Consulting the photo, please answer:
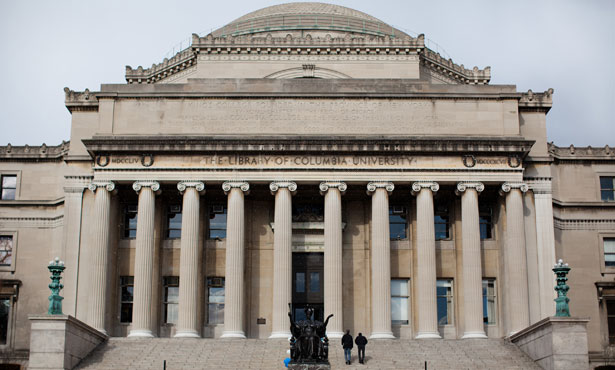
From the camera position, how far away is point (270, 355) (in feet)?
143

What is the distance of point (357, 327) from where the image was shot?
52.1 m

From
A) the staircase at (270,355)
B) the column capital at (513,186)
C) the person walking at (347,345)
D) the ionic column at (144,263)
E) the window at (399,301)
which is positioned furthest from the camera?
the window at (399,301)

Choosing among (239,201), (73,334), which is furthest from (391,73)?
(73,334)

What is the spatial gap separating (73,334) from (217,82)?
1828 centimetres

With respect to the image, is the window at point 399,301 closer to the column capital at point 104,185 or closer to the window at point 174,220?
the window at point 174,220

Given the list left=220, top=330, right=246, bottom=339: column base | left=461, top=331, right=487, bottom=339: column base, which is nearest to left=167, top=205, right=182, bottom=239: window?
left=220, top=330, right=246, bottom=339: column base

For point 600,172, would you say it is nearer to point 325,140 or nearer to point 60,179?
point 325,140

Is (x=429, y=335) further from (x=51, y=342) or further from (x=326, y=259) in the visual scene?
(x=51, y=342)

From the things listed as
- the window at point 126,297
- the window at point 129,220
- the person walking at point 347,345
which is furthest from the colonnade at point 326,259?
the person walking at point 347,345

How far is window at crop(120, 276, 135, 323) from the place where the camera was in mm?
52031

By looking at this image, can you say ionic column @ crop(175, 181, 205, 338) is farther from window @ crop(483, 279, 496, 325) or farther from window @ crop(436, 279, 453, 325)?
window @ crop(483, 279, 496, 325)

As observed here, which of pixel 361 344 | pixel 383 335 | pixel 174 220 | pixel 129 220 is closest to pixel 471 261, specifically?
Answer: pixel 383 335

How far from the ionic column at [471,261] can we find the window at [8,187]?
27.7m

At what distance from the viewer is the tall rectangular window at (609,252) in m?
56.8
